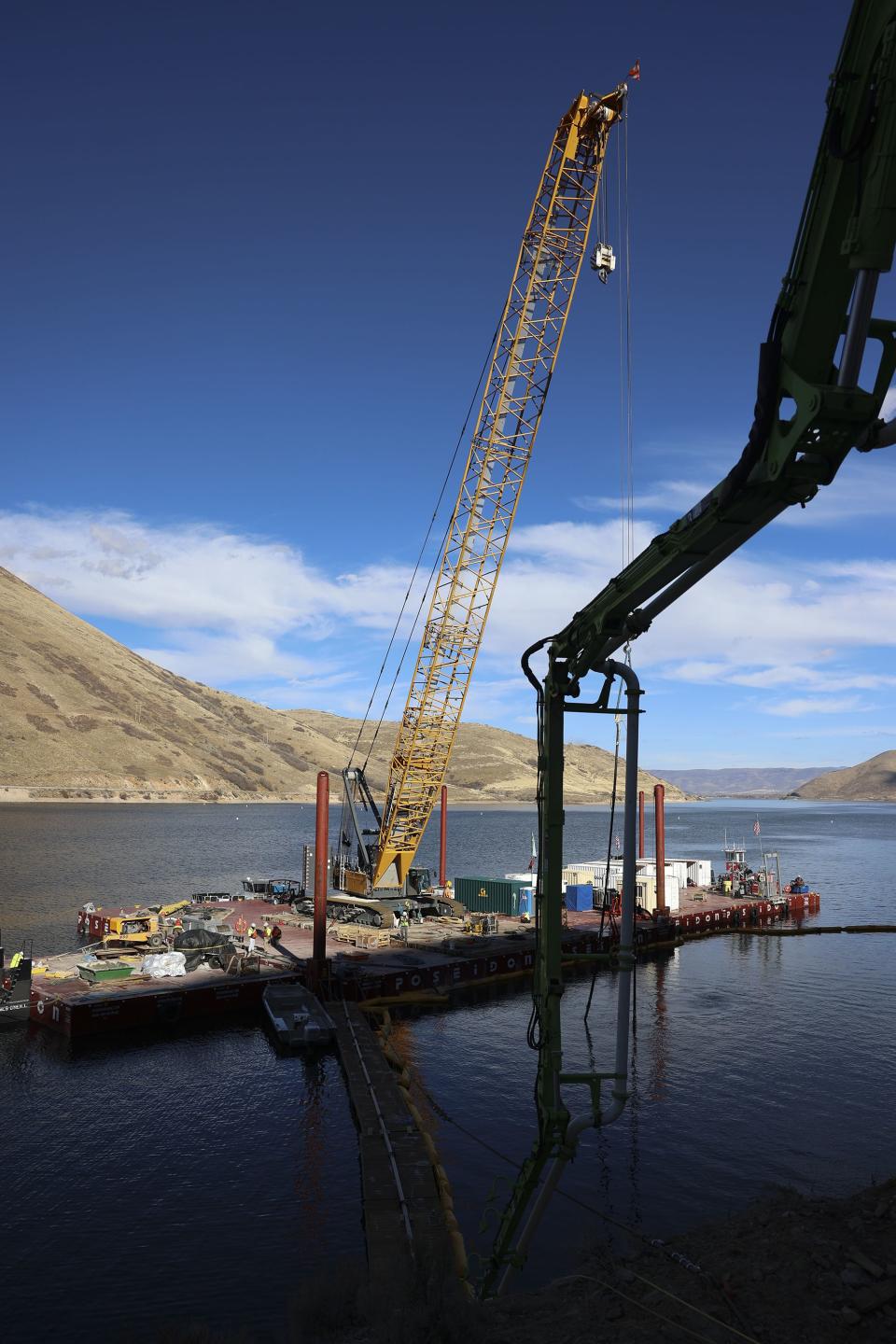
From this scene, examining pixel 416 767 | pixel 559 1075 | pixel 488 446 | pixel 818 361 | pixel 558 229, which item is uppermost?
pixel 558 229

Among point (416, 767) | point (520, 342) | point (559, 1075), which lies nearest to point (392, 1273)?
point (559, 1075)

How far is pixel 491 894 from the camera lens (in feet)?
207

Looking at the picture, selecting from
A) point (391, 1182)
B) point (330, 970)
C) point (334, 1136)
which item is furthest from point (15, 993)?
point (391, 1182)

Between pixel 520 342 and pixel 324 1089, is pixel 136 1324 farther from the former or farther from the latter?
pixel 520 342

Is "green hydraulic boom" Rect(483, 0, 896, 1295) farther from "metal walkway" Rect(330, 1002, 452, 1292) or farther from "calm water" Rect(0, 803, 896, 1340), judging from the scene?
"calm water" Rect(0, 803, 896, 1340)

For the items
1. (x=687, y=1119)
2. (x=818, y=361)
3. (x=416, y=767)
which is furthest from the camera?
(x=416, y=767)

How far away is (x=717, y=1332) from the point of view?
14.1 m

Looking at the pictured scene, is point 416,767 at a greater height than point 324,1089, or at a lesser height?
greater

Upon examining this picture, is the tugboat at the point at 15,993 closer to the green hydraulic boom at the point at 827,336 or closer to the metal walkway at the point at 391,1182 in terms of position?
the metal walkway at the point at 391,1182

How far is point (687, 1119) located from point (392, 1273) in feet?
49.8

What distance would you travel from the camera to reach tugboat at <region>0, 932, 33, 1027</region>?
37.3m

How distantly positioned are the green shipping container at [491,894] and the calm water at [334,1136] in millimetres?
10421

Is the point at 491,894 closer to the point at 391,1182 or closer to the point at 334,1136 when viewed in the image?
the point at 334,1136

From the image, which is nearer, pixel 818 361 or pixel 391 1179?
pixel 818 361
